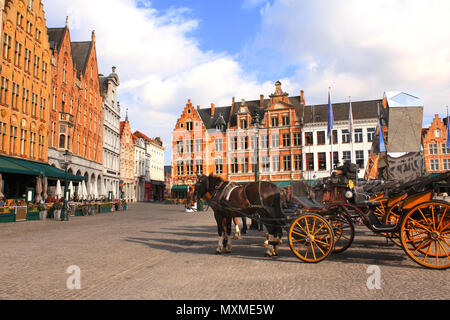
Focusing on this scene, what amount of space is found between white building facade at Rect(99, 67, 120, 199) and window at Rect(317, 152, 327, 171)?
30.6 metres

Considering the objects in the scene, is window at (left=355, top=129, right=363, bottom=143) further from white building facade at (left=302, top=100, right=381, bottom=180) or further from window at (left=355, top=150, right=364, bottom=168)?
window at (left=355, top=150, right=364, bottom=168)

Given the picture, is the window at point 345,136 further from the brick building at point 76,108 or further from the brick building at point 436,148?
the brick building at point 76,108

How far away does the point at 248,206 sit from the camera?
8.29m

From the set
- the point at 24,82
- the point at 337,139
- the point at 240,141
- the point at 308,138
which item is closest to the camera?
the point at 24,82

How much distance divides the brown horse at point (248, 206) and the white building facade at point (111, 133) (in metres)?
42.8

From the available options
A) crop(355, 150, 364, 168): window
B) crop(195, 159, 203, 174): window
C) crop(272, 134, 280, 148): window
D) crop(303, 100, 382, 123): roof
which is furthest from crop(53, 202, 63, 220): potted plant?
crop(355, 150, 364, 168): window

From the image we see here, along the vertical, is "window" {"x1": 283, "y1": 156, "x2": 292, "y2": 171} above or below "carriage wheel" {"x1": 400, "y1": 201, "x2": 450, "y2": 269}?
above

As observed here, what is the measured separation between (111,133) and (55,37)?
59.4 ft

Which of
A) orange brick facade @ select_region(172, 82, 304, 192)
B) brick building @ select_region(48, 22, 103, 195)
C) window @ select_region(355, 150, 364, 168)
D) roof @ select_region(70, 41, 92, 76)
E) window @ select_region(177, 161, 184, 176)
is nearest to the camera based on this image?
brick building @ select_region(48, 22, 103, 195)

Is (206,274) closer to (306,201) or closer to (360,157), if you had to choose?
(306,201)

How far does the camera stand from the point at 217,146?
54.9 m

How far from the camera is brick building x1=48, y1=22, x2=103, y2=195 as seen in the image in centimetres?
3356

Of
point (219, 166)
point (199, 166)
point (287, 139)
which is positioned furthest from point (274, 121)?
point (199, 166)
